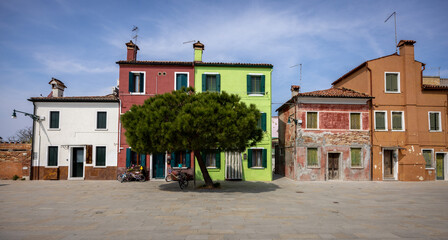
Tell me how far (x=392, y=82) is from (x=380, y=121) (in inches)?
131

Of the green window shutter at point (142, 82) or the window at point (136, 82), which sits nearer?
the window at point (136, 82)

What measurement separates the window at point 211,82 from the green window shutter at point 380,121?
1263cm

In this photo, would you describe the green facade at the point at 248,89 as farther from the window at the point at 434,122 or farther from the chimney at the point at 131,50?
the window at the point at 434,122

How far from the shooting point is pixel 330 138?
68.0 ft

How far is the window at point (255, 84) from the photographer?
20484 millimetres

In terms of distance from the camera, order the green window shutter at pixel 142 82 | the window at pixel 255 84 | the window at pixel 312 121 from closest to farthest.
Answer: the green window shutter at pixel 142 82 → the window at pixel 255 84 → the window at pixel 312 121

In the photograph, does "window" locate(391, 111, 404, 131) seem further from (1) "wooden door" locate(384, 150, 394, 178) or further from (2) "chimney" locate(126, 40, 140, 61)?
(2) "chimney" locate(126, 40, 140, 61)

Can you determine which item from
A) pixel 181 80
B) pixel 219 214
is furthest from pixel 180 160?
pixel 219 214

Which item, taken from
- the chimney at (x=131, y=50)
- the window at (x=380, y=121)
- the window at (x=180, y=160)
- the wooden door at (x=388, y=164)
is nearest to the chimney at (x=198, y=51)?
the chimney at (x=131, y=50)

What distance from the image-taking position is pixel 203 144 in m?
13.6

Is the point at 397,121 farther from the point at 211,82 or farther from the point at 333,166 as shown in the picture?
the point at 211,82

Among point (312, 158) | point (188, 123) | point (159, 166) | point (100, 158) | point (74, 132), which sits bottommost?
point (159, 166)

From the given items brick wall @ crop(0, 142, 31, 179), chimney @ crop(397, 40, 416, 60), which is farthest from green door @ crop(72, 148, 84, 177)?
chimney @ crop(397, 40, 416, 60)

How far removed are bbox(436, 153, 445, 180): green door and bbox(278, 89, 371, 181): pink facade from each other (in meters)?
5.85
